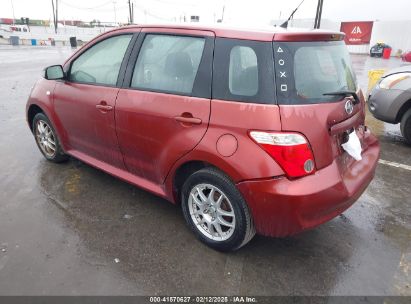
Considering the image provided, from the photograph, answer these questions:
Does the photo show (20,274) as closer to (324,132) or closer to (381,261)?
(324,132)

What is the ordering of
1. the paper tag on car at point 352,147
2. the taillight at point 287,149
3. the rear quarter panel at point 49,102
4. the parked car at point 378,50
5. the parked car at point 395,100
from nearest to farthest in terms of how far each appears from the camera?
the taillight at point 287,149, the paper tag on car at point 352,147, the rear quarter panel at point 49,102, the parked car at point 395,100, the parked car at point 378,50

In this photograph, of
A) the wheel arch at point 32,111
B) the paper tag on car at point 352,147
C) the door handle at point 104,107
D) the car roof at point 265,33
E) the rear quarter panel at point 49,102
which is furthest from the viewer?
the wheel arch at point 32,111

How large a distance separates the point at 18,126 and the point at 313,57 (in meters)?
5.48

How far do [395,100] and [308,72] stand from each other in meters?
3.65

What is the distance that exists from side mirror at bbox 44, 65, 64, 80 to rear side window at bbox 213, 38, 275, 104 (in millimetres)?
2015

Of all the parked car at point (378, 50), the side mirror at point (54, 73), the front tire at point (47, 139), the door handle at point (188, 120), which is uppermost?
the side mirror at point (54, 73)

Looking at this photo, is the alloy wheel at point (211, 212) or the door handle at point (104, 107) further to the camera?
the door handle at point (104, 107)

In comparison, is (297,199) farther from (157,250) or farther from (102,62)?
(102,62)

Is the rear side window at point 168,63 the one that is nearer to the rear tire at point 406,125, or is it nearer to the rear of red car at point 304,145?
the rear of red car at point 304,145

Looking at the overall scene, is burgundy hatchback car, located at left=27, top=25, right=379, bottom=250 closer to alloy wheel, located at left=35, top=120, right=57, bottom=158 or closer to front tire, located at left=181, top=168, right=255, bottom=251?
front tire, located at left=181, top=168, right=255, bottom=251

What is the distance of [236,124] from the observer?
8.13 ft

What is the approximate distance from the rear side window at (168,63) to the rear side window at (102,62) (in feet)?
0.96

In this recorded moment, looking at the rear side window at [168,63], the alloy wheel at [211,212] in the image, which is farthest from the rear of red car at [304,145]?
the rear side window at [168,63]

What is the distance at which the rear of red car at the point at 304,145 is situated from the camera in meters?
2.38
